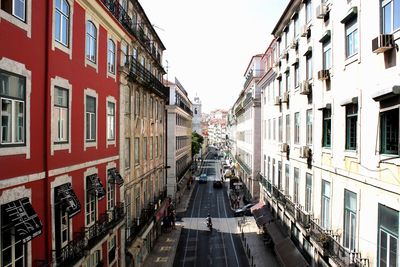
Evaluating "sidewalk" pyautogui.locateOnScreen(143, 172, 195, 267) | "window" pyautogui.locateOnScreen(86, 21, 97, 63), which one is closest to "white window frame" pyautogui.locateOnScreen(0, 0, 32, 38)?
"window" pyautogui.locateOnScreen(86, 21, 97, 63)

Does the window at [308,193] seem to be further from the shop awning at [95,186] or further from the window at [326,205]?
the shop awning at [95,186]

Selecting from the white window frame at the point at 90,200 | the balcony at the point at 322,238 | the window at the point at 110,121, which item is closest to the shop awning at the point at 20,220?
the white window frame at the point at 90,200

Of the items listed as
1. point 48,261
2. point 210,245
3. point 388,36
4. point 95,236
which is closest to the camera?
point 388,36

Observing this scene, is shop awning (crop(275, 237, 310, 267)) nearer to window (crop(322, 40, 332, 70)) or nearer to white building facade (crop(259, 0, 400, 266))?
white building facade (crop(259, 0, 400, 266))

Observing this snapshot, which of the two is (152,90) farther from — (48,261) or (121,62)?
(48,261)

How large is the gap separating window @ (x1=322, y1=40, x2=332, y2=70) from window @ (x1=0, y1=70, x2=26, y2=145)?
12445 millimetres

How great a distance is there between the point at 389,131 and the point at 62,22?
1105 centimetres

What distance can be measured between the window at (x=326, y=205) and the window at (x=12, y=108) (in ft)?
41.7

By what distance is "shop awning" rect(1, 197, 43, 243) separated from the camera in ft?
31.4

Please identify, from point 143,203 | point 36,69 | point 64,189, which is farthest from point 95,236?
point 143,203

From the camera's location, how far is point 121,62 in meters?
20.8

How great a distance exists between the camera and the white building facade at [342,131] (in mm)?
11219

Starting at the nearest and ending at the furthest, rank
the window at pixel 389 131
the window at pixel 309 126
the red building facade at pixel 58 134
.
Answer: the red building facade at pixel 58 134, the window at pixel 389 131, the window at pixel 309 126

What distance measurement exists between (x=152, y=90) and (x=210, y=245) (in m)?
14.0
